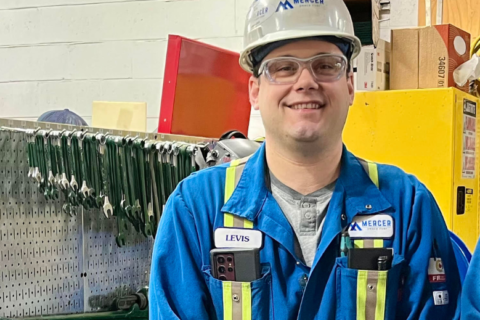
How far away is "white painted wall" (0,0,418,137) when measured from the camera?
3.33 m

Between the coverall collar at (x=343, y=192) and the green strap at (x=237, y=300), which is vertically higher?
the coverall collar at (x=343, y=192)

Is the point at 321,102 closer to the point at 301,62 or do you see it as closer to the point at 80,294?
the point at 301,62

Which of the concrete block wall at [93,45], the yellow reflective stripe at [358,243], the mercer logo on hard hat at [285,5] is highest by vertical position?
the concrete block wall at [93,45]

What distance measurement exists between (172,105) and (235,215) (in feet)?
3.07

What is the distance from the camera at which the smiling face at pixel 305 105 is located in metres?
1.12

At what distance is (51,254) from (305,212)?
88 centimetres

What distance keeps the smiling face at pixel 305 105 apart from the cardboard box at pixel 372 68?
1.08m

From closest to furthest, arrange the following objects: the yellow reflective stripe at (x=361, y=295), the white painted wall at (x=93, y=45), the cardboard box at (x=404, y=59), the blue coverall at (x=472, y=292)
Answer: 1. the blue coverall at (x=472, y=292)
2. the yellow reflective stripe at (x=361, y=295)
3. the cardboard box at (x=404, y=59)
4. the white painted wall at (x=93, y=45)

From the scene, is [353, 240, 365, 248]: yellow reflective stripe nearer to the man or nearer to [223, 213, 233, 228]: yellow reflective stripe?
the man

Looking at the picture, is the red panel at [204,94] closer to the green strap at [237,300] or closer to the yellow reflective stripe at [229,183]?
the yellow reflective stripe at [229,183]

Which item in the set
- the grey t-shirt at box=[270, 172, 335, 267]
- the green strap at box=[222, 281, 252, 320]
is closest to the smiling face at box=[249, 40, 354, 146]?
the grey t-shirt at box=[270, 172, 335, 267]

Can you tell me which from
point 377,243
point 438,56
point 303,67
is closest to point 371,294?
point 377,243

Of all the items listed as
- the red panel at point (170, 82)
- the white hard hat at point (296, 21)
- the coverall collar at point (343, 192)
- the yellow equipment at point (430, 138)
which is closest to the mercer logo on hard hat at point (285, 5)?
the white hard hat at point (296, 21)

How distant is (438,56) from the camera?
2199 mm
